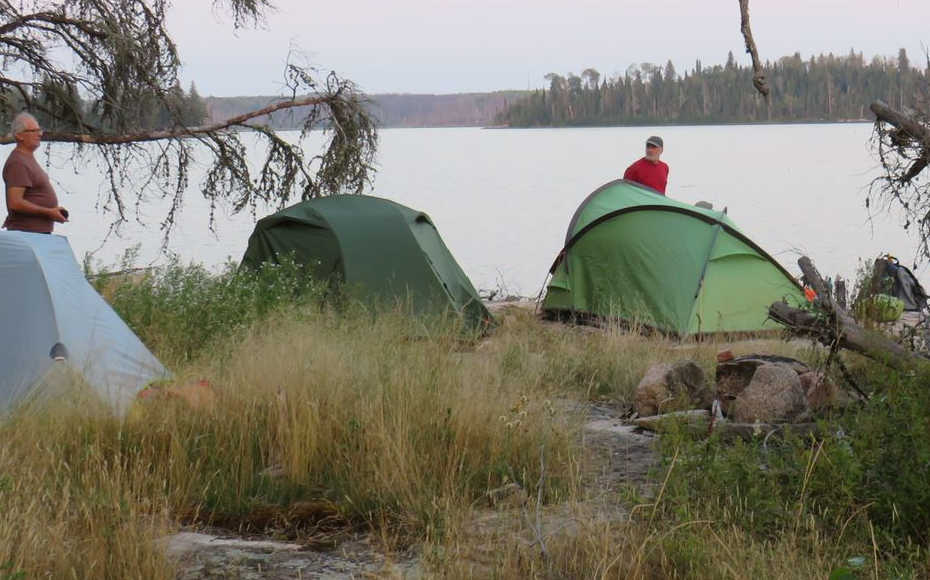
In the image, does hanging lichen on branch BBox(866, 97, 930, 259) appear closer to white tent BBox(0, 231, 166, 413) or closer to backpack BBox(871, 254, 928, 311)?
white tent BBox(0, 231, 166, 413)

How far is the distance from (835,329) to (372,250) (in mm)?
5581

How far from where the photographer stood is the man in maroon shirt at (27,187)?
7.80 m

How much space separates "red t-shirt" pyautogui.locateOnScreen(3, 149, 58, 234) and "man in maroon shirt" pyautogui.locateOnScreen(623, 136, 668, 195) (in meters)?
6.41

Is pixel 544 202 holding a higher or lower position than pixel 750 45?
lower

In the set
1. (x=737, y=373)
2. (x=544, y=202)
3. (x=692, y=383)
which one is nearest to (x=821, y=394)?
(x=737, y=373)

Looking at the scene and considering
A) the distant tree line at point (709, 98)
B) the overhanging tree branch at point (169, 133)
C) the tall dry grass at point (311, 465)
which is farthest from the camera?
the distant tree line at point (709, 98)

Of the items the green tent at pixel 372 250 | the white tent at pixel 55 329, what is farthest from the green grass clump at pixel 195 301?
A: the white tent at pixel 55 329

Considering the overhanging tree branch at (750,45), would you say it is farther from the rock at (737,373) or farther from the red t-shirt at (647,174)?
the red t-shirt at (647,174)

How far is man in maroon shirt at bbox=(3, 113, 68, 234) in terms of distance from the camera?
25.6 feet

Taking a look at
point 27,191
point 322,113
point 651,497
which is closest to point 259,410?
point 651,497

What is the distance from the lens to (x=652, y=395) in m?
6.88

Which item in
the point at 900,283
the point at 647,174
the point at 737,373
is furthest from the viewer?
the point at 900,283

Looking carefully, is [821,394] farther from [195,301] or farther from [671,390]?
[195,301]

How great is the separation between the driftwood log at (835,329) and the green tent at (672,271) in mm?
4602
